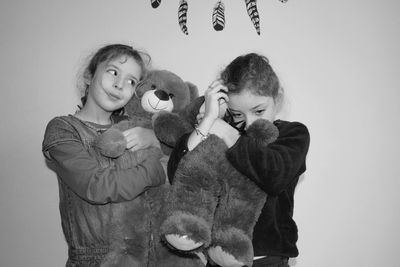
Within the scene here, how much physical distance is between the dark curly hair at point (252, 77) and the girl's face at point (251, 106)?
0.01 metres

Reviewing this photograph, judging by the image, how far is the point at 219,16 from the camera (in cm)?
142

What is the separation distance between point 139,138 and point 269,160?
41 centimetres

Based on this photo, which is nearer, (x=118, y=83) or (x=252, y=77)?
(x=252, y=77)

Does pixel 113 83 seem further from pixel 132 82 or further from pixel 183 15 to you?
pixel 183 15

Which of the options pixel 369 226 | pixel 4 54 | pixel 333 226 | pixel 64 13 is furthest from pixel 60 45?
pixel 369 226

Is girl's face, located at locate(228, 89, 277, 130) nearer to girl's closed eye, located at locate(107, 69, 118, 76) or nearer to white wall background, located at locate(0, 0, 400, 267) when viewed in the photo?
girl's closed eye, located at locate(107, 69, 118, 76)

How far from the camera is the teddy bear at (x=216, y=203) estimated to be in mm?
767

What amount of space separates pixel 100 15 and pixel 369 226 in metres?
1.38

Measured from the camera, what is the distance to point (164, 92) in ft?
3.50

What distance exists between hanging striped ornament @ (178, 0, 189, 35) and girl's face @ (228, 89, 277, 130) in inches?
26.3

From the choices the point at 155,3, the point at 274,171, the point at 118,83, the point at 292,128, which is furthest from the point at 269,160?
the point at 155,3

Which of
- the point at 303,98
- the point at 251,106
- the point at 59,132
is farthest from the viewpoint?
the point at 303,98

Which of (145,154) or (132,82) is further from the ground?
(132,82)

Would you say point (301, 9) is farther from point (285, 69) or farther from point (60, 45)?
point (60, 45)
